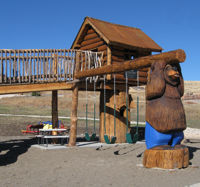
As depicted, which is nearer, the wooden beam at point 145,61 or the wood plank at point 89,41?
the wooden beam at point 145,61

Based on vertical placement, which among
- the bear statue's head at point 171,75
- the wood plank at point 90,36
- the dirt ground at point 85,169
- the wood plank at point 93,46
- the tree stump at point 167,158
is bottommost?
the dirt ground at point 85,169

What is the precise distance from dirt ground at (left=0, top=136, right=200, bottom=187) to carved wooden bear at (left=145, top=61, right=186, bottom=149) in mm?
906

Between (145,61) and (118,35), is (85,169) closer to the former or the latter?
(145,61)

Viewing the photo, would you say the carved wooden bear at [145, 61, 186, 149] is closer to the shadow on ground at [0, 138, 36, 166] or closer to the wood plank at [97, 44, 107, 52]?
the shadow on ground at [0, 138, 36, 166]

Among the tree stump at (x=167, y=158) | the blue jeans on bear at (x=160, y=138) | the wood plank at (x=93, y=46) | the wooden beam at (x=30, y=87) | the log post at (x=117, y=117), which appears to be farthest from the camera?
the log post at (x=117, y=117)

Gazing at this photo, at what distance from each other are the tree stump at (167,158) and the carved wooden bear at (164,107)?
0.93 feet

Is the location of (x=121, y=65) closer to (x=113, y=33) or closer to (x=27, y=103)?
(x=113, y=33)

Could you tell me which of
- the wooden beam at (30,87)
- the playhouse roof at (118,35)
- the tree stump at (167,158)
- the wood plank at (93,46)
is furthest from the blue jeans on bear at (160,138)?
the wood plank at (93,46)

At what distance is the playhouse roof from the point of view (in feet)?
43.2

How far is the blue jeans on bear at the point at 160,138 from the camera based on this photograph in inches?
315

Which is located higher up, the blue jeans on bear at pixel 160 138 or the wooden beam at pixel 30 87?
the wooden beam at pixel 30 87

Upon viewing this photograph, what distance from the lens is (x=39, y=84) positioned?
11211 millimetres

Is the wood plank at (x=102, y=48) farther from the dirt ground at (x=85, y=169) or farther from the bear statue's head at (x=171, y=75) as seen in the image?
the bear statue's head at (x=171, y=75)

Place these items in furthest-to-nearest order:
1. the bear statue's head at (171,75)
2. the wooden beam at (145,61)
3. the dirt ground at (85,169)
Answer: the bear statue's head at (171,75) < the wooden beam at (145,61) < the dirt ground at (85,169)
